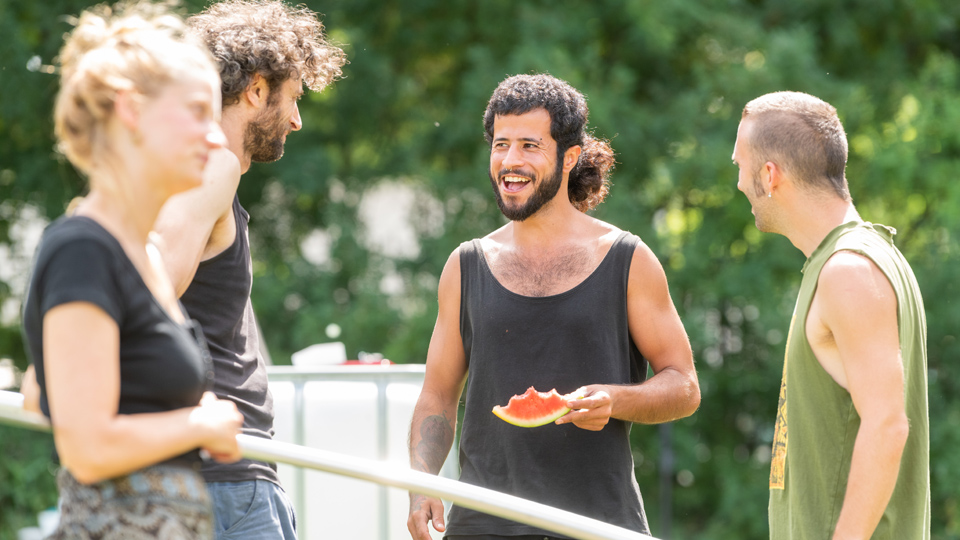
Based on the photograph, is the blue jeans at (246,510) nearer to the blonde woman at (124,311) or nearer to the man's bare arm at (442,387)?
the man's bare arm at (442,387)

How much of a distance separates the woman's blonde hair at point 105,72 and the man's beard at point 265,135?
40.4 inches

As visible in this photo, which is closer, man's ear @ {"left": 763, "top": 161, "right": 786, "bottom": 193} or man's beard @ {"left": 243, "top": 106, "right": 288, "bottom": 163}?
man's beard @ {"left": 243, "top": 106, "right": 288, "bottom": 163}

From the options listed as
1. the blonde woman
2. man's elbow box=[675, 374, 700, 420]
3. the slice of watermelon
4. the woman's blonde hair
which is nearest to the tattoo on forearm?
the slice of watermelon

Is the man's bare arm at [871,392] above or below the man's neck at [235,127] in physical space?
below

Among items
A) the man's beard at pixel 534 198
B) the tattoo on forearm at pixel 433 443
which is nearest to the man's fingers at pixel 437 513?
the tattoo on forearm at pixel 433 443

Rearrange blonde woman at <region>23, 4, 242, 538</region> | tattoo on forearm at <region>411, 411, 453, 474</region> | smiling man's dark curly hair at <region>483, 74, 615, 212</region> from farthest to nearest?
smiling man's dark curly hair at <region>483, 74, 615, 212</region> < tattoo on forearm at <region>411, 411, 453, 474</region> < blonde woman at <region>23, 4, 242, 538</region>

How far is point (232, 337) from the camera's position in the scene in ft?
9.35

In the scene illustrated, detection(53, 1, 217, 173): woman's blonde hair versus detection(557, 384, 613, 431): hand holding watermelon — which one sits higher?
detection(53, 1, 217, 173): woman's blonde hair

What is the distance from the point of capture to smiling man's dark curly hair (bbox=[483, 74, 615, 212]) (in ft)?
12.1

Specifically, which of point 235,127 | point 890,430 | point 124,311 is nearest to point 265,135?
point 235,127

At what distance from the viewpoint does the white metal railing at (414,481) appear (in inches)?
93.7

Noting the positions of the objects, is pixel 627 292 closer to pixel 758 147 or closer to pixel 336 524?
pixel 758 147

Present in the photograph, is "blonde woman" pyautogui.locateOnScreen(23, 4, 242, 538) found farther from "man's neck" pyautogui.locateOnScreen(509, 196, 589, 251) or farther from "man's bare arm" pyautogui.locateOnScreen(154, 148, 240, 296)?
"man's neck" pyautogui.locateOnScreen(509, 196, 589, 251)

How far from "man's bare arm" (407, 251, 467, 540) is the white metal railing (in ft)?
3.57
